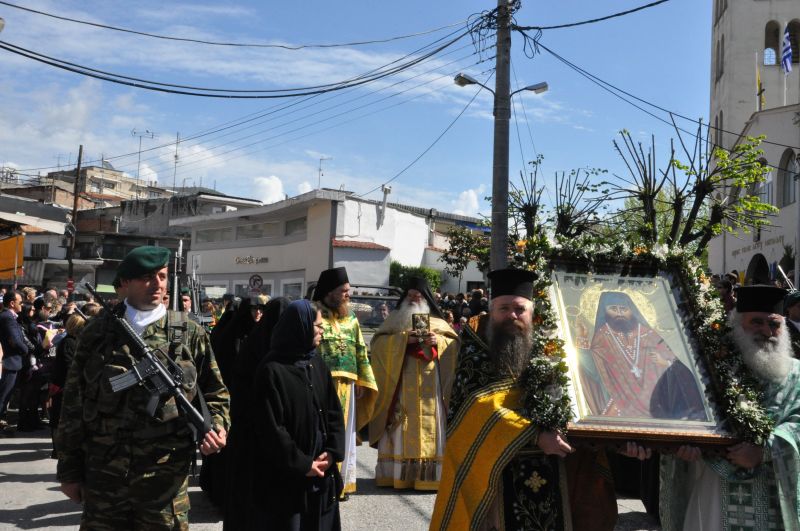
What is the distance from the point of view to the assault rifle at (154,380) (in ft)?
12.7

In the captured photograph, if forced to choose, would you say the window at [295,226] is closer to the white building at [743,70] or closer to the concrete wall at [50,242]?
the white building at [743,70]

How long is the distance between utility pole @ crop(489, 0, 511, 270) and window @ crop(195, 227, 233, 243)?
33.4 m

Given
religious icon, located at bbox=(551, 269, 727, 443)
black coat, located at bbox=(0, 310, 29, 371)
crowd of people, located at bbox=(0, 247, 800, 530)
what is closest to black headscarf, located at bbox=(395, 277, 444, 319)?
crowd of people, located at bbox=(0, 247, 800, 530)

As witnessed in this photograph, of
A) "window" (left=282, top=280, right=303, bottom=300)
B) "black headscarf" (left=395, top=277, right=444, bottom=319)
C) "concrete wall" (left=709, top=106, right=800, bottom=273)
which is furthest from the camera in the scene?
"window" (left=282, top=280, right=303, bottom=300)

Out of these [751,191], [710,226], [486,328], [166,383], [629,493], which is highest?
[751,191]

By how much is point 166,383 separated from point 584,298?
2123 mm

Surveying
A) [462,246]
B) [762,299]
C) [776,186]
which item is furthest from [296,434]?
[462,246]

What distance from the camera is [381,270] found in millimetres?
37281

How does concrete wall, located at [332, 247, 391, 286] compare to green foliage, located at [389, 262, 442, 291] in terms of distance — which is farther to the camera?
green foliage, located at [389, 262, 442, 291]

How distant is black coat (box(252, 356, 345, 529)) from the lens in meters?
4.17

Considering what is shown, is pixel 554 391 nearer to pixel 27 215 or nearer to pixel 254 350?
pixel 254 350

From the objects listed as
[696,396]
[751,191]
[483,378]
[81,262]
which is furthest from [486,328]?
[81,262]

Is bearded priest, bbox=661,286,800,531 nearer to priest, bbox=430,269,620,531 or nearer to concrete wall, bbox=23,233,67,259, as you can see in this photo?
priest, bbox=430,269,620,531

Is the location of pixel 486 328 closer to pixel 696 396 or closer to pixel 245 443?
pixel 696 396
